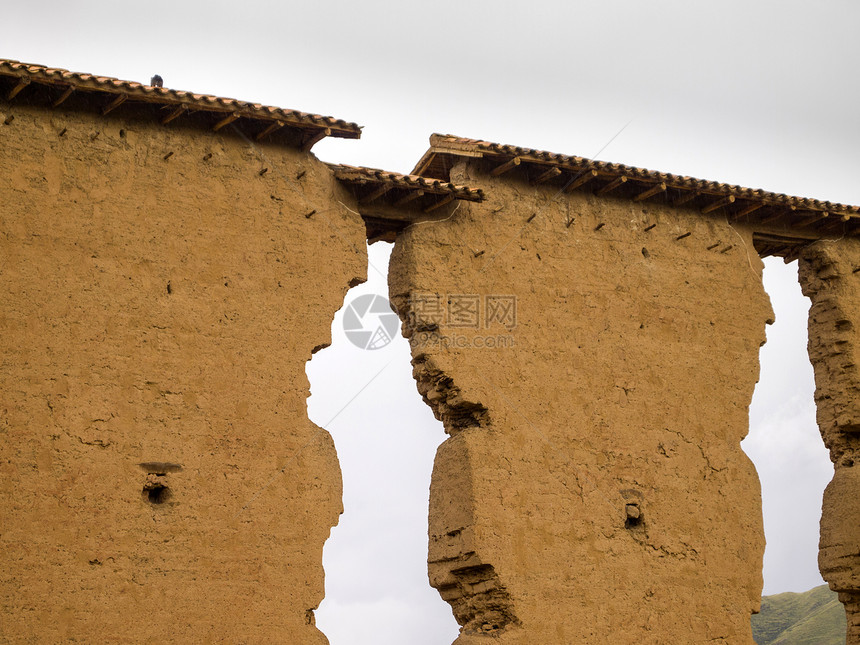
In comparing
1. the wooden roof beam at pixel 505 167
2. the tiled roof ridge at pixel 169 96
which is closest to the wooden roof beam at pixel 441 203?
the wooden roof beam at pixel 505 167

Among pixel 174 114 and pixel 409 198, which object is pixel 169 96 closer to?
pixel 174 114

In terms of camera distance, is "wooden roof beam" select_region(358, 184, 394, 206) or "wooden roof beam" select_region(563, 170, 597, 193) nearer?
"wooden roof beam" select_region(358, 184, 394, 206)

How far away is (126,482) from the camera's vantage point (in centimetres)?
894

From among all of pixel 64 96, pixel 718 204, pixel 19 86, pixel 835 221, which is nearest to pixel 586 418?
pixel 718 204

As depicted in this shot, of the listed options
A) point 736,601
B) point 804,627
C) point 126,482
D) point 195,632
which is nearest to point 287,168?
point 126,482

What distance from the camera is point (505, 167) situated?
1124cm

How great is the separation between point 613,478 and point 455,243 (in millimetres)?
2843

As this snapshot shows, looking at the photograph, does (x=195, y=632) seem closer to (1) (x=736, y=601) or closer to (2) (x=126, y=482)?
(2) (x=126, y=482)

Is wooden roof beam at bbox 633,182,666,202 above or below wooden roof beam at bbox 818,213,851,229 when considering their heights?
above

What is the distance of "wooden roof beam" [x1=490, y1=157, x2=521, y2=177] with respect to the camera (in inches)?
434

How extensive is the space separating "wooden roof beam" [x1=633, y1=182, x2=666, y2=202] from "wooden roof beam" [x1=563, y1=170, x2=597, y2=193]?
0.67 m

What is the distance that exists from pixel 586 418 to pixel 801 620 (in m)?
16.3

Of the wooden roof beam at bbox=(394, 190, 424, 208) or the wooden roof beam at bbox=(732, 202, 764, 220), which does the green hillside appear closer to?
the wooden roof beam at bbox=(732, 202, 764, 220)

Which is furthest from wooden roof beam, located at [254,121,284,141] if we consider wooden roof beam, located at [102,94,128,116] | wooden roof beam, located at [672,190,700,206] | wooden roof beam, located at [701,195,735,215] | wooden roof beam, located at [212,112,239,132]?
wooden roof beam, located at [701,195,735,215]
